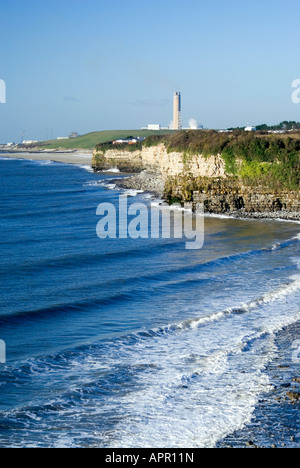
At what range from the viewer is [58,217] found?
137 ft

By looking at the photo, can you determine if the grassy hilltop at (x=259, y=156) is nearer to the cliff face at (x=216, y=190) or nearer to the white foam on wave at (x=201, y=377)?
the cliff face at (x=216, y=190)

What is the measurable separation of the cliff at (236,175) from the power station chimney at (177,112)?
414ft

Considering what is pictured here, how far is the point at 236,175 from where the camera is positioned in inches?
1764

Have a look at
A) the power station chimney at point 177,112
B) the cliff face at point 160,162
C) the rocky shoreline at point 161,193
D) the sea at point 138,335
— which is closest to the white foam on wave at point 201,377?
the sea at point 138,335

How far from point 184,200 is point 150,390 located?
3579 centimetres

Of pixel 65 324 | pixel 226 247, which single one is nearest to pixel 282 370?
pixel 65 324

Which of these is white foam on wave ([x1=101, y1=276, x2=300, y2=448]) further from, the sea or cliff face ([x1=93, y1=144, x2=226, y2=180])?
cliff face ([x1=93, y1=144, x2=226, y2=180])

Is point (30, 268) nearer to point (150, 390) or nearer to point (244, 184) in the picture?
point (150, 390)

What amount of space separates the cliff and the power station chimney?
126m

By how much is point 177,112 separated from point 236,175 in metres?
140

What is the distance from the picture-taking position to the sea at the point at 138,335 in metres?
11.1

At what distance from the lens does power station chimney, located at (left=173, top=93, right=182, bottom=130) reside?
579ft
